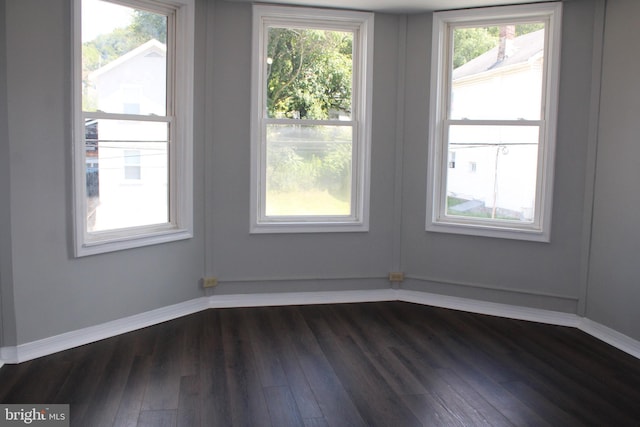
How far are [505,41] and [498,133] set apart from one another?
0.72m

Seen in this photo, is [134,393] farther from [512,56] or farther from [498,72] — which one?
[512,56]

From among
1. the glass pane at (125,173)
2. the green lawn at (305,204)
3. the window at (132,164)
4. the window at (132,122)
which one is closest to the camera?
the window at (132,122)

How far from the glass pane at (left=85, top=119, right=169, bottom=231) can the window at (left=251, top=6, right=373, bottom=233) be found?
732 millimetres

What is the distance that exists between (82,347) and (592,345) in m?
3.35

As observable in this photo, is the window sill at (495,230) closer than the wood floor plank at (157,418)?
No

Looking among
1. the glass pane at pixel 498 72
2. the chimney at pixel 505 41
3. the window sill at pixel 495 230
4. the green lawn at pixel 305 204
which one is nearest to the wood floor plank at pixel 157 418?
the green lawn at pixel 305 204

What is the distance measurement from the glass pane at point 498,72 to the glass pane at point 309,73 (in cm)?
90

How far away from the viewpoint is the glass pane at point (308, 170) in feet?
15.1

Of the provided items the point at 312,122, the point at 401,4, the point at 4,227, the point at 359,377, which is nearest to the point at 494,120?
the point at 401,4

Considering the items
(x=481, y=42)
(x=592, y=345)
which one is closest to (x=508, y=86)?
(x=481, y=42)

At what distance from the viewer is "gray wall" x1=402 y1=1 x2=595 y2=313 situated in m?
4.15

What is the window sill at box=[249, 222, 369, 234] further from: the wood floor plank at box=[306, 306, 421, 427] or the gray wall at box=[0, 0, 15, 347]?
the gray wall at box=[0, 0, 15, 347]

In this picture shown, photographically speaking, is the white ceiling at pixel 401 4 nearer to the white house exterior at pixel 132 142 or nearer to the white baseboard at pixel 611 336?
the white house exterior at pixel 132 142

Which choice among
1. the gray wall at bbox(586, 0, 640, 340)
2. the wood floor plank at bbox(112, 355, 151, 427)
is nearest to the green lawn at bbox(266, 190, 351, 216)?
the wood floor plank at bbox(112, 355, 151, 427)
